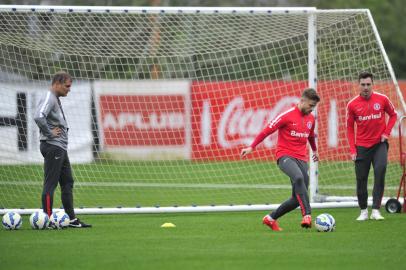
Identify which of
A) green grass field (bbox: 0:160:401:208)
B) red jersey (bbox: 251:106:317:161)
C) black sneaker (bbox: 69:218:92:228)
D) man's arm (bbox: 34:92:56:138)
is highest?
man's arm (bbox: 34:92:56:138)

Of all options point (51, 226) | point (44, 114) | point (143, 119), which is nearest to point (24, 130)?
point (143, 119)

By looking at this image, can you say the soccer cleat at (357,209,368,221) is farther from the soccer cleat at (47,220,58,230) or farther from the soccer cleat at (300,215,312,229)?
the soccer cleat at (47,220,58,230)

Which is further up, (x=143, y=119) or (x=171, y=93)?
(x=171, y=93)

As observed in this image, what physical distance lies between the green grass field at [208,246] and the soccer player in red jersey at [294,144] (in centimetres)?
28

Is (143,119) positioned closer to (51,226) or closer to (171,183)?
(171,183)

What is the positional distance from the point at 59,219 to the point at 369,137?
4.28 meters

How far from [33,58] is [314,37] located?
5346 mm

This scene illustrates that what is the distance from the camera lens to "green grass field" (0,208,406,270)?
30.2 ft

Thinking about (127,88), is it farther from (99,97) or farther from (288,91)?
(288,91)

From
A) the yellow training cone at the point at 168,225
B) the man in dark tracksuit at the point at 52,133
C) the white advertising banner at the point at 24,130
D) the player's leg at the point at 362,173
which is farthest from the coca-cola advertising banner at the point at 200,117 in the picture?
the man in dark tracksuit at the point at 52,133

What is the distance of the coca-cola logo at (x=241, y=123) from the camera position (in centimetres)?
2153

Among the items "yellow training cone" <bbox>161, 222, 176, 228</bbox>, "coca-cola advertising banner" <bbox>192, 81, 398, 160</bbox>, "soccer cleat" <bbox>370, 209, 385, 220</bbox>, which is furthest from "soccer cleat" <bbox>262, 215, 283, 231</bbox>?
"coca-cola advertising banner" <bbox>192, 81, 398, 160</bbox>

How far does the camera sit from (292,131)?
39.8 feet

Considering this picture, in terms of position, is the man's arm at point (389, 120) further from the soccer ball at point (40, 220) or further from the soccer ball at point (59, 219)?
the soccer ball at point (40, 220)
